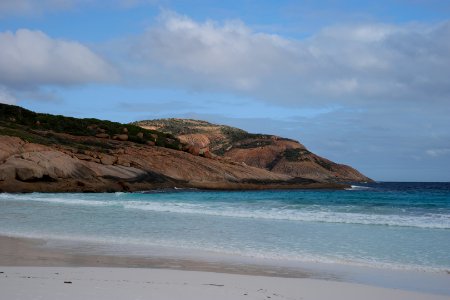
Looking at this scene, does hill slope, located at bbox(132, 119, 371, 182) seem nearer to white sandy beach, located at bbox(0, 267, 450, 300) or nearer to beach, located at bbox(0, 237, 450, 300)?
beach, located at bbox(0, 237, 450, 300)

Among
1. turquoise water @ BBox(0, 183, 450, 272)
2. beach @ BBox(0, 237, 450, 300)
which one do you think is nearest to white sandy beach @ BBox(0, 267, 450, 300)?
beach @ BBox(0, 237, 450, 300)

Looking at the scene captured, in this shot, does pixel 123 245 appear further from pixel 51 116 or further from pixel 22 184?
pixel 51 116

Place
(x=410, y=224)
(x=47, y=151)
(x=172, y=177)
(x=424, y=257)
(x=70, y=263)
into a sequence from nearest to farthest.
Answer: (x=70, y=263) → (x=424, y=257) → (x=410, y=224) → (x=47, y=151) → (x=172, y=177)

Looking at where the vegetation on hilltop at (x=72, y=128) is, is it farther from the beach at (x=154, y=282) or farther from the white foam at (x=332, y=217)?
the beach at (x=154, y=282)

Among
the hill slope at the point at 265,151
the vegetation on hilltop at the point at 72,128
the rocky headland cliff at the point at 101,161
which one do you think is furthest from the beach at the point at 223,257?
the hill slope at the point at 265,151

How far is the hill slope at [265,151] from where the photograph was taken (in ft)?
351

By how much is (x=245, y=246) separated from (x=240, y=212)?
12802 millimetres

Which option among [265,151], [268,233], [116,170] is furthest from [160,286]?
[265,151]

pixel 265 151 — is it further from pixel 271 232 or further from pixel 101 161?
pixel 271 232

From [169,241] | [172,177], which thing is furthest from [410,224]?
[172,177]

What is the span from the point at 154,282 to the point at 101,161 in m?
45.9

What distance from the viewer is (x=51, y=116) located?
246ft

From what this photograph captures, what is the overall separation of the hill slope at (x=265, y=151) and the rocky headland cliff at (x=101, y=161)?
96.9 feet

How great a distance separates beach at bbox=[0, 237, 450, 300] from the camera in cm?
832
